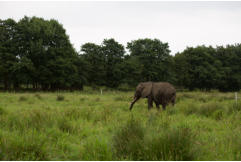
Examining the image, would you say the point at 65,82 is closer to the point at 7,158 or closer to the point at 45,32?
the point at 45,32

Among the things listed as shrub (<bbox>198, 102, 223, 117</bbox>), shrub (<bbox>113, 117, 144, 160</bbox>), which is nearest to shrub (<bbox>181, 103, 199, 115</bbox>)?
shrub (<bbox>198, 102, 223, 117</bbox>)

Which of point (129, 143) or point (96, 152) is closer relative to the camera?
point (96, 152)

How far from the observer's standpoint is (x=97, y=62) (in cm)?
4034

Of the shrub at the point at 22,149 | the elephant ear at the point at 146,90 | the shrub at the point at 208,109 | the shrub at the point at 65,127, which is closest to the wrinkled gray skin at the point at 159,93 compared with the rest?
the elephant ear at the point at 146,90

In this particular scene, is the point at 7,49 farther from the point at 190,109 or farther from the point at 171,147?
the point at 171,147

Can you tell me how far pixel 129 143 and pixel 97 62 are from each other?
37.5 metres

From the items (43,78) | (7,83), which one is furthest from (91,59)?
(7,83)

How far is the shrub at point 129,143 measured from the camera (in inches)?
133

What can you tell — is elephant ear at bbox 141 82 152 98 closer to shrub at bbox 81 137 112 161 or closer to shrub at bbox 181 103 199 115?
shrub at bbox 181 103 199 115

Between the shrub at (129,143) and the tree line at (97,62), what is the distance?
27.9 m

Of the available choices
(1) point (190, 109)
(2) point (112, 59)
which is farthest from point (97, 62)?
(1) point (190, 109)

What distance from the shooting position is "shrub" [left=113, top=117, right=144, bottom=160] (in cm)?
337

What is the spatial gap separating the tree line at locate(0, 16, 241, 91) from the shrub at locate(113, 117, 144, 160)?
27905 millimetres

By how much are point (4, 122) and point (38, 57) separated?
92.9 ft
